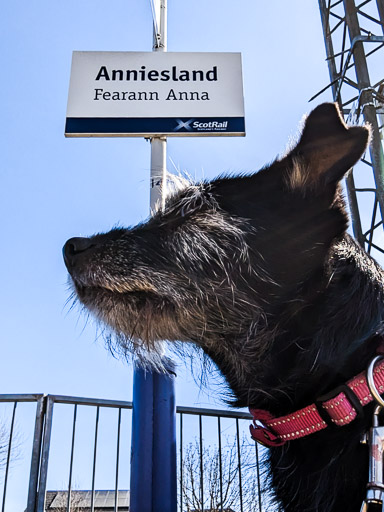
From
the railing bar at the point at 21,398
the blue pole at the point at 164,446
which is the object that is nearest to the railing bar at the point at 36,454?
the railing bar at the point at 21,398

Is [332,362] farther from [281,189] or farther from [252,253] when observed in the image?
[281,189]

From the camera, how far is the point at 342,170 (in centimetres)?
156

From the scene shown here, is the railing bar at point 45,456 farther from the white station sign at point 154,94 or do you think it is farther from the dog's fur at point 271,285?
the white station sign at point 154,94

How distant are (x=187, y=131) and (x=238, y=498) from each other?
2.43m

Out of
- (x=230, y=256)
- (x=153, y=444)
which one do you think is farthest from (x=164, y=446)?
(x=230, y=256)

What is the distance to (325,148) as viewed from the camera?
158 cm

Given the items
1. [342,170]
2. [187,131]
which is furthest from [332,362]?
[187,131]

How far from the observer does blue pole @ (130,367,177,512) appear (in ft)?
8.46

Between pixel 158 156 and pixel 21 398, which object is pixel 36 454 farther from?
pixel 158 156

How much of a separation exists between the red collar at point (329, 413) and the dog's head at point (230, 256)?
1.00 ft

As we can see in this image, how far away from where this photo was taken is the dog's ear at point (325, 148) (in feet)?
5.04

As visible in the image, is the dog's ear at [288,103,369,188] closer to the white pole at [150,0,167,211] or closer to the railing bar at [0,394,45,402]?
the white pole at [150,0,167,211]

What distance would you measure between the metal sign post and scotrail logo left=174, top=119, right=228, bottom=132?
15.1 inches

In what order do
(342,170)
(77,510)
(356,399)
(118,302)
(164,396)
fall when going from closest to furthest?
(356,399) < (342,170) < (118,302) < (164,396) < (77,510)
